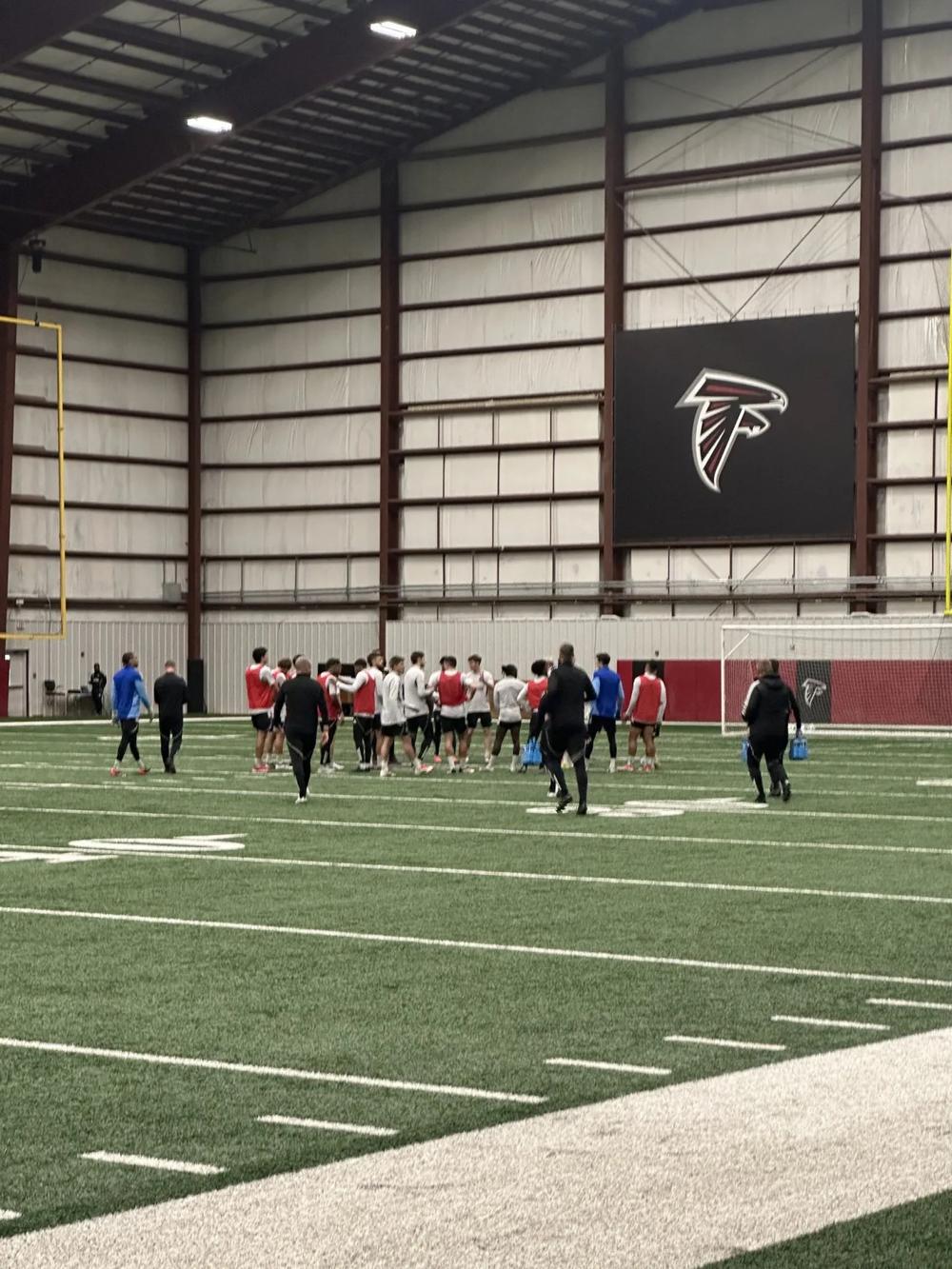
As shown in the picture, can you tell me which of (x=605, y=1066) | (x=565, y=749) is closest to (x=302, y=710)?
(x=565, y=749)

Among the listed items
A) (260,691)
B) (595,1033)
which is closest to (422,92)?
(260,691)

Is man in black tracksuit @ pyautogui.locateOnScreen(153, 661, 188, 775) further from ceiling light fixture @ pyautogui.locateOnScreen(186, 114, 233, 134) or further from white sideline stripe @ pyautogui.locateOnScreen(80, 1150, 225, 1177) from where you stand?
white sideline stripe @ pyautogui.locateOnScreen(80, 1150, 225, 1177)

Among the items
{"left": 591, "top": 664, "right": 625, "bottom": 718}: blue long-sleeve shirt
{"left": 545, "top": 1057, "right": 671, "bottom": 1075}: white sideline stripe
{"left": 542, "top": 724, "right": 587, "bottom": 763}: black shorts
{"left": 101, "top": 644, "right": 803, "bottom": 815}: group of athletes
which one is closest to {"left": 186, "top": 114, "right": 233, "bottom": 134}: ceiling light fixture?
{"left": 101, "top": 644, "right": 803, "bottom": 815}: group of athletes

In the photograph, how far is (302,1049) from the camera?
28.3ft

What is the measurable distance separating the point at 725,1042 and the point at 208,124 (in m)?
37.7

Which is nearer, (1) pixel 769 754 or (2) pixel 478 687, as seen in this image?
(1) pixel 769 754

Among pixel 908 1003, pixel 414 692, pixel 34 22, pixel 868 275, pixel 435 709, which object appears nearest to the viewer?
pixel 908 1003

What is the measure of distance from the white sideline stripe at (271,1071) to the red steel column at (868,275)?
123ft

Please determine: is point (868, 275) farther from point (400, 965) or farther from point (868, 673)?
point (400, 965)

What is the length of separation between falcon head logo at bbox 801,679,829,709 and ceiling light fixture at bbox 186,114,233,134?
17766mm

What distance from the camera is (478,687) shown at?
3052 cm

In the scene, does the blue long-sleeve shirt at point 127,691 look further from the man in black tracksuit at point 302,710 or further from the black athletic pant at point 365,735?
the man in black tracksuit at point 302,710

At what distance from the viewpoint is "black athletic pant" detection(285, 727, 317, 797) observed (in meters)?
22.8

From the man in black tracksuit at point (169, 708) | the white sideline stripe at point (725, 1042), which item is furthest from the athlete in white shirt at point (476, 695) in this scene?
the white sideline stripe at point (725, 1042)
